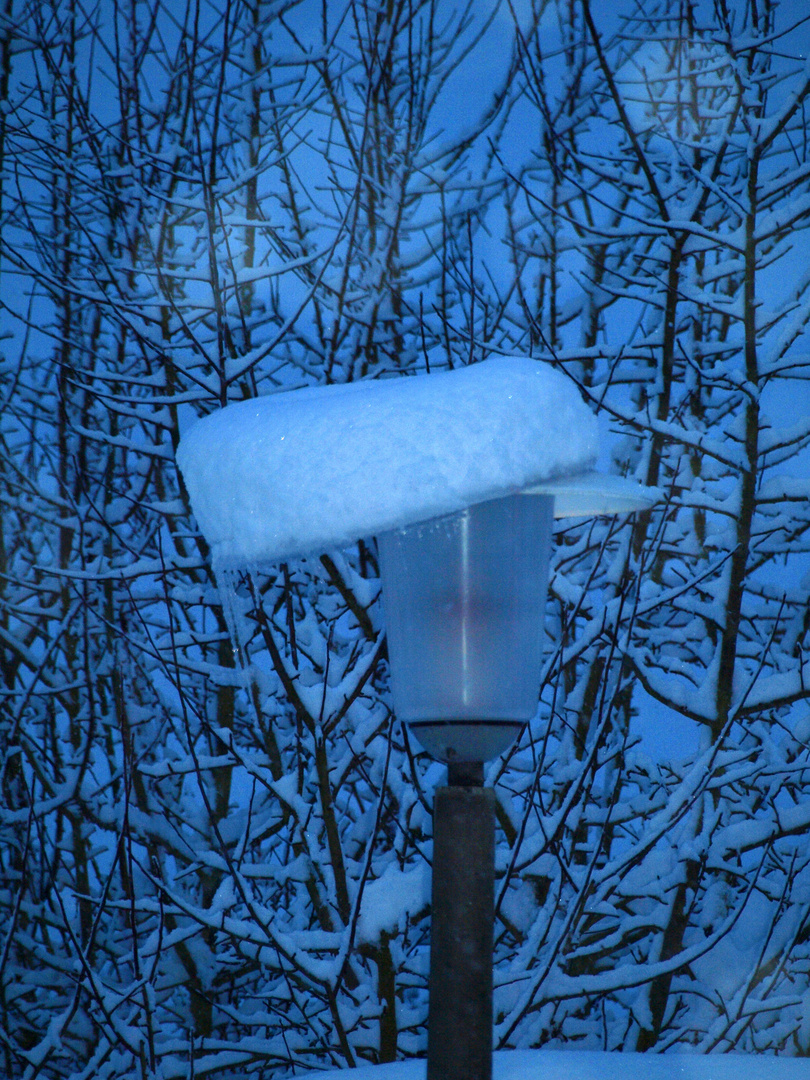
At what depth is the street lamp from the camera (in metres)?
0.84

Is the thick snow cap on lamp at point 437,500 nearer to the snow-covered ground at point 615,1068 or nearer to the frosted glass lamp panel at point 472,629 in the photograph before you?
the frosted glass lamp panel at point 472,629

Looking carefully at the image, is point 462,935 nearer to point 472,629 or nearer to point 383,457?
point 472,629

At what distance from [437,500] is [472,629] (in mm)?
223

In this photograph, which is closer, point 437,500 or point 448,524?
point 437,500

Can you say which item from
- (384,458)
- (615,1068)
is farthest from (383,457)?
(615,1068)

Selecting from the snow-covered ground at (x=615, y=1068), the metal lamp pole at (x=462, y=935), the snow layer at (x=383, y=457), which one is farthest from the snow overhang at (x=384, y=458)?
the snow-covered ground at (x=615, y=1068)

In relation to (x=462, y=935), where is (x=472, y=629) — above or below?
above

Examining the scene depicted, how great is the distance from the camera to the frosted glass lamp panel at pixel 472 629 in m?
0.99

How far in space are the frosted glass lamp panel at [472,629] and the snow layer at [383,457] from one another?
14cm

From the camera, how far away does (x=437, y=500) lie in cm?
83

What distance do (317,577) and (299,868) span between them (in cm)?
102

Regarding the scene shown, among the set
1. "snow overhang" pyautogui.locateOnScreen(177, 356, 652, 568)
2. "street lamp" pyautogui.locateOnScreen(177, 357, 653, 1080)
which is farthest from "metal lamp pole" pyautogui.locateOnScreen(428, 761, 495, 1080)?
"snow overhang" pyautogui.locateOnScreen(177, 356, 652, 568)

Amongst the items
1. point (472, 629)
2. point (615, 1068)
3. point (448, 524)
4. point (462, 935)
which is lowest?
point (615, 1068)

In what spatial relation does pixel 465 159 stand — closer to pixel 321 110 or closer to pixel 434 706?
pixel 321 110
